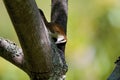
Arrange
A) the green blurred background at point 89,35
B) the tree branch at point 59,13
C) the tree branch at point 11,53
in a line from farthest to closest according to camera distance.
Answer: the green blurred background at point 89,35, the tree branch at point 59,13, the tree branch at point 11,53

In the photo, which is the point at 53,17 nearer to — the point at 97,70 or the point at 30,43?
the point at 30,43

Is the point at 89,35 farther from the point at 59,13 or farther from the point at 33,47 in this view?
the point at 33,47

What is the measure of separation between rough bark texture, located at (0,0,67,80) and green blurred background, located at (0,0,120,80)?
2.07 metres

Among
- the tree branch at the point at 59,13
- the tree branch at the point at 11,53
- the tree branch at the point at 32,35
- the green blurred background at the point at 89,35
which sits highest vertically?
the tree branch at the point at 32,35

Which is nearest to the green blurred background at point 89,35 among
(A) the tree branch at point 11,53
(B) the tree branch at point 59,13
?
(B) the tree branch at point 59,13

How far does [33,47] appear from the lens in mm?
1362

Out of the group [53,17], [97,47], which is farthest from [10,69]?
[53,17]

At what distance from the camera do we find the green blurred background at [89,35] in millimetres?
3779

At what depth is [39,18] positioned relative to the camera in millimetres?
1316

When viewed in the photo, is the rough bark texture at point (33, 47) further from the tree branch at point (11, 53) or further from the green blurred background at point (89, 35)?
the green blurred background at point (89, 35)

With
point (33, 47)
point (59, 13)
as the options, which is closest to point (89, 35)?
point (59, 13)

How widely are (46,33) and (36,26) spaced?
0.09m

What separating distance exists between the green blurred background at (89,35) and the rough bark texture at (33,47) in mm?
2068

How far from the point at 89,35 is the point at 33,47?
2733 millimetres
